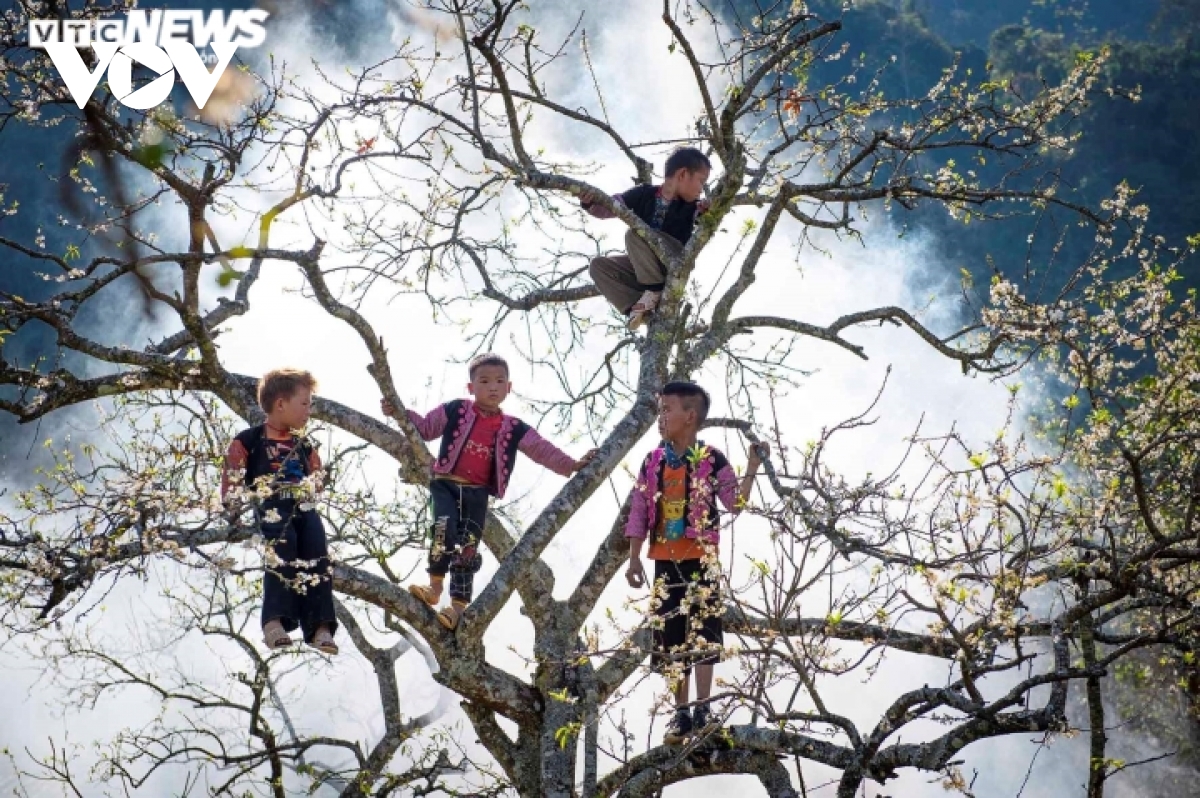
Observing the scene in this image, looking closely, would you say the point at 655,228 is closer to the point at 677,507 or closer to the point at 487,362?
the point at 487,362

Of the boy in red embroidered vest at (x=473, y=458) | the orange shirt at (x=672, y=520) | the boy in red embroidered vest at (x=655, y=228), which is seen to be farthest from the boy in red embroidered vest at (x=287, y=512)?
the boy in red embroidered vest at (x=655, y=228)

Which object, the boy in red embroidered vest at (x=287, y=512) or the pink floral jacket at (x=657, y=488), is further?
the pink floral jacket at (x=657, y=488)

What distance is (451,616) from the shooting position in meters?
5.99

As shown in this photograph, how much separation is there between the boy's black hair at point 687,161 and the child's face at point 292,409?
2533 mm

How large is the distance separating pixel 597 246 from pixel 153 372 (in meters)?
3.47

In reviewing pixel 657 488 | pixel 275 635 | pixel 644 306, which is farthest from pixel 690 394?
pixel 275 635

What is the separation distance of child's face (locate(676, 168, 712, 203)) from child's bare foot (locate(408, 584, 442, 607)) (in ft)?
8.79

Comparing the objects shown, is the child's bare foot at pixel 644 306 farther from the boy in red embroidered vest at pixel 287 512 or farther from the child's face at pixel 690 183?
the boy in red embroidered vest at pixel 287 512

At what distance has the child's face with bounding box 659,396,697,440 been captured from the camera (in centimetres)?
636

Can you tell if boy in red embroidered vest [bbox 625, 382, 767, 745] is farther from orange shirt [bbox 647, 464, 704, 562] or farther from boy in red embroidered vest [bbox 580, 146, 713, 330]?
boy in red embroidered vest [bbox 580, 146, 713, 330]

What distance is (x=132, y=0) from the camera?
6.64 metres

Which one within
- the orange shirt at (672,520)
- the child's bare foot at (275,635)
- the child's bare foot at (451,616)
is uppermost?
the orange shirt at (672,520)

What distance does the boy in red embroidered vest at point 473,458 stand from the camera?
647cm

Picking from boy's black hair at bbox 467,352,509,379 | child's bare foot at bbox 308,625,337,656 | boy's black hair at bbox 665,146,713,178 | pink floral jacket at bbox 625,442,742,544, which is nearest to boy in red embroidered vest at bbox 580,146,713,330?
boy's black hair at bbox 665,146,713,178
